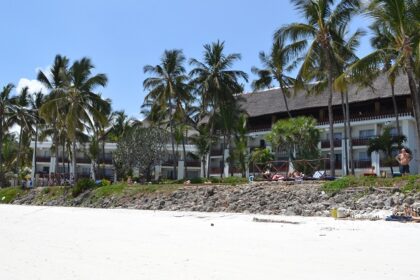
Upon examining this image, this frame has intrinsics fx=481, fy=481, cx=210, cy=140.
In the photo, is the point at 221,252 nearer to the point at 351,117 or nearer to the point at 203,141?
the point at 351,117

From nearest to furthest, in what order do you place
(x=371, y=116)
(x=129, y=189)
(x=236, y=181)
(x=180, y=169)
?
(x=236, y=181) → (x=129, y=189) → (x=371, y=116) → (x=180, y=169)

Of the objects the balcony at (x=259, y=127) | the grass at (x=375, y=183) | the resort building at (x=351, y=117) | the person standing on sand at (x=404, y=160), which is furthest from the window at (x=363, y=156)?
the grass at (x=375, y=183)

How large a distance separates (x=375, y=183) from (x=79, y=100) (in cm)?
2395

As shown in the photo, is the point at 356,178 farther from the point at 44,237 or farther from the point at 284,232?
the point at 44,237

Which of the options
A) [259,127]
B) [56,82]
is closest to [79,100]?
[56,82]

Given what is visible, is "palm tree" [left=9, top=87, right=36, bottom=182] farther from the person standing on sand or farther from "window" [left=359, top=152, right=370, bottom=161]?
the person standing on sand

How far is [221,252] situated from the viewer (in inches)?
388

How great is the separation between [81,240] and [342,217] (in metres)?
8.94

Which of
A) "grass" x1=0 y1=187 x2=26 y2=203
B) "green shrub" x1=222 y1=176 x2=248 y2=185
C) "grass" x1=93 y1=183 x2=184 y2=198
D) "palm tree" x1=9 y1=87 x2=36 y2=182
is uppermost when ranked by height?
"palm tree" x1=9 y1=87 x2=36 y2=182

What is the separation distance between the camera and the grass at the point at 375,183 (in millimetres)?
17480

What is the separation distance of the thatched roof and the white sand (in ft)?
73.3

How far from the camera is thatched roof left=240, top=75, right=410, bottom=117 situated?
125ft

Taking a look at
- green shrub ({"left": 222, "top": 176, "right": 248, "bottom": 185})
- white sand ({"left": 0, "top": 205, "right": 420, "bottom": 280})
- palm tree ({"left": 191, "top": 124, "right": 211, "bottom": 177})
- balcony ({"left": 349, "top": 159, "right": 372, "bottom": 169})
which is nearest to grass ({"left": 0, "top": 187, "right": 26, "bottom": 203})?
palm tree ({"left": 191, "top": 124, "right": 211, "bottom": 177})

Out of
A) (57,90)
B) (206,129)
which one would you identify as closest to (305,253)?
(57,90)
